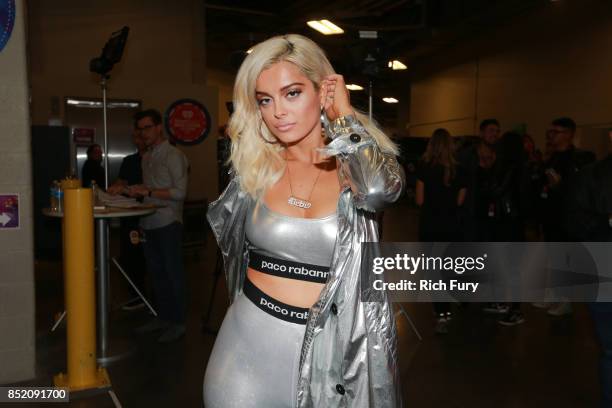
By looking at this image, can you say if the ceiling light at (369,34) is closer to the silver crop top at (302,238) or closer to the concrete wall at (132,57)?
the silver crop top at (302,238)

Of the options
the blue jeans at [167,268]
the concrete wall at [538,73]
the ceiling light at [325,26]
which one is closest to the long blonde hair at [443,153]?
the ceiling light at [325,26]

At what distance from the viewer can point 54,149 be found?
7004 millimetres

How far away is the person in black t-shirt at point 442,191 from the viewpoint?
4590 mm

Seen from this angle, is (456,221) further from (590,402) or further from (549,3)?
(549,3)

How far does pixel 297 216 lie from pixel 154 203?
2.97 m

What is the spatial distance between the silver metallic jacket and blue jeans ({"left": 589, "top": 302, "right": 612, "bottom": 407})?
1.57 meters

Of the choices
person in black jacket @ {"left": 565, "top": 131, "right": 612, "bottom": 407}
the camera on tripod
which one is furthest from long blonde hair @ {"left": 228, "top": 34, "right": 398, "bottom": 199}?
the camera on tripod

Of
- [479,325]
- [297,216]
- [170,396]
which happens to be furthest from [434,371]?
[297,216]

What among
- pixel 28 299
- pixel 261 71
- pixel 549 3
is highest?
pixel 549 3

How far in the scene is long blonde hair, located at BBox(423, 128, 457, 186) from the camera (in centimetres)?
457

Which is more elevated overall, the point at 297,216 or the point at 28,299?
the point at 297,216

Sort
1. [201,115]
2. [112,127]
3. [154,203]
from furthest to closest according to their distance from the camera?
1. [201,115]
2. [112,127]
3. [154,203]

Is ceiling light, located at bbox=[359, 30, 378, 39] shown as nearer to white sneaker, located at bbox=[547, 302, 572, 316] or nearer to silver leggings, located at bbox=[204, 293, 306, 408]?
silver leggings, located at bbox=[204, 293, 306, 408]

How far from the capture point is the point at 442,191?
15.2 feet
